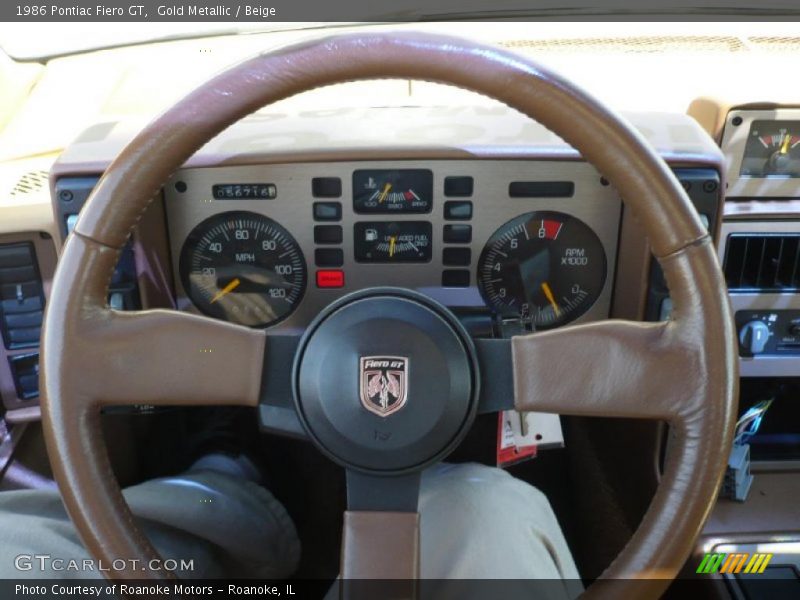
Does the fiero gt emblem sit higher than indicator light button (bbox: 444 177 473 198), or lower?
lower

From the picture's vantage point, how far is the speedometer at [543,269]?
1442 millimetres

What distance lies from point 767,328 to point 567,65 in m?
→ 0.72

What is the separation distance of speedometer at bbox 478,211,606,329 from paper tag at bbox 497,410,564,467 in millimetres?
204

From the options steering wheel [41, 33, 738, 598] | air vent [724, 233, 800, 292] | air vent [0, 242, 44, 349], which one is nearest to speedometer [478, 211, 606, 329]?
air vent [724, 233, 800, 292]

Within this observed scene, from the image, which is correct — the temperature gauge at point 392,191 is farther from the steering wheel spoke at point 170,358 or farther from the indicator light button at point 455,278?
the steering wheel spoke at point 170,358

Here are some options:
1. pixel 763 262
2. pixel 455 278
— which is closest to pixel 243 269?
pixel 455 278

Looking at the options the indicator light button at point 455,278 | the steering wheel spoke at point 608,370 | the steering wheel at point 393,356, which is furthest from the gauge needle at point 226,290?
the steering wheel spoke at point 608,370

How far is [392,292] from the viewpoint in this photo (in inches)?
40.3

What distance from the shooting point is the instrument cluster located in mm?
1403

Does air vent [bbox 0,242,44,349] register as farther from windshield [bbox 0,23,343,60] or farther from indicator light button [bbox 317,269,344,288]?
windshield [bbox 0,23,343,60]

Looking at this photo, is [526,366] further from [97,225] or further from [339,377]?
[97,225]

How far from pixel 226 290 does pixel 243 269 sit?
0.18ft

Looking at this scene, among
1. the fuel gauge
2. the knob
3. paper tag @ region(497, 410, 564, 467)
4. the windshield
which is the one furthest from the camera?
the windshield

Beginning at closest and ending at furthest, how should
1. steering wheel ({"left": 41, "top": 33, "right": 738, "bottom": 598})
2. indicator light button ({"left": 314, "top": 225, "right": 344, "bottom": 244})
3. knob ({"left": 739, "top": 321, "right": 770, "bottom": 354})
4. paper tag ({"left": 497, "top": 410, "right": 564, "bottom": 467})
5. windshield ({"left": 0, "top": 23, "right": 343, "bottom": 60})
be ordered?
steering wheel ({"left": 41, "top": 33, "right": 738, "bottom": 598}) → paper tag ({"left": 497, "top": 410, "right": 564, "bottom": 467}) → indicator light button ({"left": 314, "top": 225, "right": 344, "bottom": 244}) → knob ({"left": 739, "top": 321, "right": 770, "bottom": 354}) → windshield ({"left": 0, "top": 23, "right": 343, "bottom": 60})
